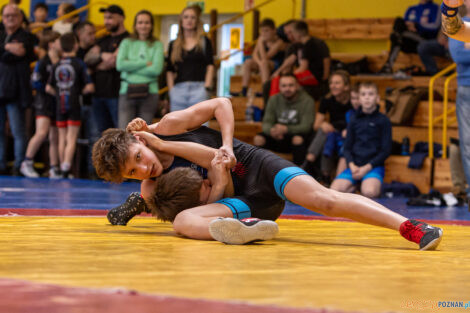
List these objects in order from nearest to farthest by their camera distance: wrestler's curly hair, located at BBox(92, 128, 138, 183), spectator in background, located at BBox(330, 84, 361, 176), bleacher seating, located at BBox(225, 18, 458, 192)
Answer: wrestler's curly hair, located at BBox(92, 128, 138, 183)
spectator in background, located at BBox(330, 84, 361, 176)
bleacher seating, located at BBox(225, 18, 458, 192)

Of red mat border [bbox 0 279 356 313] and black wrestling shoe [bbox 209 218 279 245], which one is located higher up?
red mat border [bbox 0 279 356 313]

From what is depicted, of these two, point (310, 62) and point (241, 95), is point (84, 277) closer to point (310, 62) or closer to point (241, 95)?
point (310, 62)

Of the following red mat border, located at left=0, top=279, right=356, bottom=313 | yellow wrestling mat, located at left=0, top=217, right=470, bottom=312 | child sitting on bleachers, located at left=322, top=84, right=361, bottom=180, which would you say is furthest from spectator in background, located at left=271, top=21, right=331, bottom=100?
red mat border, located at left=0, top=279, right=356, bottom=313

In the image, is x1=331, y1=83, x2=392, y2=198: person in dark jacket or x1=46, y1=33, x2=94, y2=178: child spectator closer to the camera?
x1=331, y1=83, x2=392, y2=198: person in dark jacket

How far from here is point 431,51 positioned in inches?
375

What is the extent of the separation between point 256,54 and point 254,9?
212cm

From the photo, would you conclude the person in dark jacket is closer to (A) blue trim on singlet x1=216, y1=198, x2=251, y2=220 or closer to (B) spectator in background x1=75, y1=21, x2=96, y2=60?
(B) spectator in background x1=75, y1=21, x2=96, y2=60

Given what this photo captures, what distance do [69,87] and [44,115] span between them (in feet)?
2.11

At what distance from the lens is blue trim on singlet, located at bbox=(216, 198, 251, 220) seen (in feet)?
10.7

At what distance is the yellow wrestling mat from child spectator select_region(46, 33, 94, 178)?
5.41 m

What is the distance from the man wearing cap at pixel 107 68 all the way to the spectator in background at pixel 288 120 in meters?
1.91

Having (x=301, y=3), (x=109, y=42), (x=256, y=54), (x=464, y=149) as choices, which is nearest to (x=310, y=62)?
(x=256, y=54)

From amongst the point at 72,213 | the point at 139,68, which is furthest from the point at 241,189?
the point at 139,68

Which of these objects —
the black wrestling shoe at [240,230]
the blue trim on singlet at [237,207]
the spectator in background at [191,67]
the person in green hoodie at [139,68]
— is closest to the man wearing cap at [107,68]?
the person in green hoodie at [139,68]
